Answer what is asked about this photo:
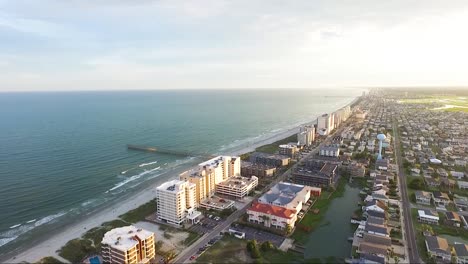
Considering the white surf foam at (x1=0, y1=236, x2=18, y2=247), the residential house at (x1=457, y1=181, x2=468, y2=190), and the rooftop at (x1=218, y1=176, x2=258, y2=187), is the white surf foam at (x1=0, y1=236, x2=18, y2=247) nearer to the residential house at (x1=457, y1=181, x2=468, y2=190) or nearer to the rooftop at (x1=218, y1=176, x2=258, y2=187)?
the rooftop at (x1=218, y1=176, x2=258, y2=187)

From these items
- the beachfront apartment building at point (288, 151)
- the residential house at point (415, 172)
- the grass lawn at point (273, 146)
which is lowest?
the residential house at point (415, 172)

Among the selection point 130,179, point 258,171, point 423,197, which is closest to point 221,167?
point 258,171

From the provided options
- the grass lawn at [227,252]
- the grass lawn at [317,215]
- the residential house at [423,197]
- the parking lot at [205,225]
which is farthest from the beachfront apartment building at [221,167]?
the residential house at [423,197]

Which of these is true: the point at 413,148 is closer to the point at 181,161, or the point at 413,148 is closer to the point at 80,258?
the point at 181,161

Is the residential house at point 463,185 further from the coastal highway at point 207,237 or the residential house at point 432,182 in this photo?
the coastal highway at point 207,237

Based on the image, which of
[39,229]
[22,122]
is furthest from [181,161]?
[22,122]
